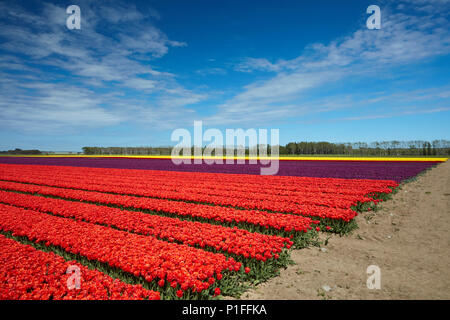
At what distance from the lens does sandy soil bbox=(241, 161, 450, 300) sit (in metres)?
5.22

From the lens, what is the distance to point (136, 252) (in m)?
5.97

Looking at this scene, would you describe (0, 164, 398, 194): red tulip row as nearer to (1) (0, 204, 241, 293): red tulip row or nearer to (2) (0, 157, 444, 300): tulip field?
(2) (0, 157, 444, 300): tulip field

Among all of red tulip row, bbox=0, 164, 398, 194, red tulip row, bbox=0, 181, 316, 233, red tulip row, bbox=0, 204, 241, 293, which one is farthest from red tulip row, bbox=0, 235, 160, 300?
red tulip row, bbox=0, 164, 398, 194

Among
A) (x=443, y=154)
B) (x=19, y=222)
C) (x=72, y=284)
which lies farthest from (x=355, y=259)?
(x=443, y=154)

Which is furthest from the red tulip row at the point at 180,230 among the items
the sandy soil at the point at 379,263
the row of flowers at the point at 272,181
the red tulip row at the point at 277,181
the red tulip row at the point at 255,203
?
the row of flowers at the point at 272,181

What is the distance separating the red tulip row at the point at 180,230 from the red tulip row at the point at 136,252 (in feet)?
1.99

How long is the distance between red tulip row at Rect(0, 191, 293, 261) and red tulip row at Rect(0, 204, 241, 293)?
605 mm

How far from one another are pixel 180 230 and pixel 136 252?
2.26 metres

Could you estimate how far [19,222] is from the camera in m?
8.73

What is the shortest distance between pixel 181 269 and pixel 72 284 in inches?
78.7

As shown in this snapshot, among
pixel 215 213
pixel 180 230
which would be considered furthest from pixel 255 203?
pixel 180 230

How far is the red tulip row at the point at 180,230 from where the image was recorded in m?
6.59

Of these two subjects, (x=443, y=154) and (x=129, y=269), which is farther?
(x=443, y=154)

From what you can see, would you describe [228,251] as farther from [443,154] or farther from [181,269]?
[443,154]
